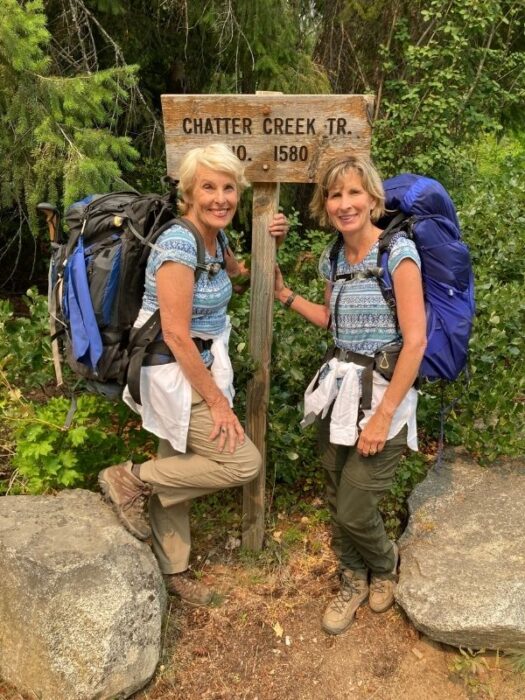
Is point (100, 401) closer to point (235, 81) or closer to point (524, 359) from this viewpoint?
point (524, 359)

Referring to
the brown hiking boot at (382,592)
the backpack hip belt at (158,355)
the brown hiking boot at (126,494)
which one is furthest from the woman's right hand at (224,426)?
the brown hiking boot at (382,592)

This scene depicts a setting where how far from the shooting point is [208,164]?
2596 millimetres

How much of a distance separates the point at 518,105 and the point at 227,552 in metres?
6.88

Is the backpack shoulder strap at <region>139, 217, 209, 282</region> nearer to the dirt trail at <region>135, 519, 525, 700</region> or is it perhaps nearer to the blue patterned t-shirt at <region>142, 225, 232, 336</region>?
the blue patterned t-shirt at <region>142, 225, 232, 336</region>

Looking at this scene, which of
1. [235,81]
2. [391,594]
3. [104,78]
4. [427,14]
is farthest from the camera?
[427,14]

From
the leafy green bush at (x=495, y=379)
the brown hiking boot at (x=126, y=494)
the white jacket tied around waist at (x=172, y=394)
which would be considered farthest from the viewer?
the leafy green bush at (x=495, y=379)

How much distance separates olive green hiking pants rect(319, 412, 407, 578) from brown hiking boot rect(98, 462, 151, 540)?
1.00 meters

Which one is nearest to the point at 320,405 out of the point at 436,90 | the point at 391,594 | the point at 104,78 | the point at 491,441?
the point at 391,594

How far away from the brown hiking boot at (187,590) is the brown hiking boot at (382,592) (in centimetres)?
92

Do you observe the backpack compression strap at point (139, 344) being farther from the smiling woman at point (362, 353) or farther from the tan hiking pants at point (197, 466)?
the smiling woman at point (362, 353)

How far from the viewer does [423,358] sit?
2.72 m

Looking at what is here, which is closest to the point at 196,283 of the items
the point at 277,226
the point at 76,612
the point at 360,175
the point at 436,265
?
the point at 277,226

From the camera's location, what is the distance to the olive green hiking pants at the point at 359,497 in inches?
112

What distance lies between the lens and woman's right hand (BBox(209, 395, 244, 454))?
2812mm
